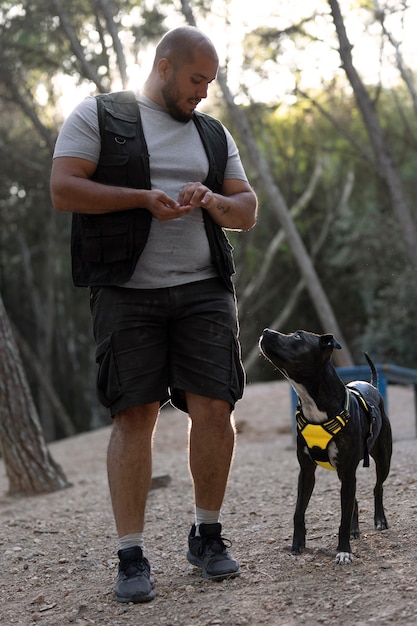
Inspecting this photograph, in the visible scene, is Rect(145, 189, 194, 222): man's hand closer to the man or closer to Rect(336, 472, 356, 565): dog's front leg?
the man

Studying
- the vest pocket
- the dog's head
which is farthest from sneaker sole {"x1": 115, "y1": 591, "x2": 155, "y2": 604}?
the vest pocket

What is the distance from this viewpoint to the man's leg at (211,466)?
395cm

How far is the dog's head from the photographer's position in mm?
4086

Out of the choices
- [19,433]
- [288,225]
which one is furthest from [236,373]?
[288,225]

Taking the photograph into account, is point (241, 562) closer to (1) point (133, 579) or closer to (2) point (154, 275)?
(1) point (133, 579)

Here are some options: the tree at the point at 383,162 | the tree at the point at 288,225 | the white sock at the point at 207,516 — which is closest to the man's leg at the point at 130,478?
the white sock at the point at 207,516

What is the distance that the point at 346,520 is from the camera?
13.2 feet

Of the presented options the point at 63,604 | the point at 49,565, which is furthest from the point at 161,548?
the point at 63,604

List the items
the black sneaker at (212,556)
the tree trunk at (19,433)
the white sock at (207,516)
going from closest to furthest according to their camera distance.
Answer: the black sneaker at (212,556) < the white sock at (207,516) < the tree trunk at (19,433)

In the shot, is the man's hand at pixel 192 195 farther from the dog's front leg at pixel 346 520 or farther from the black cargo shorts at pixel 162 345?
the dog's front leg at pixel 346 520

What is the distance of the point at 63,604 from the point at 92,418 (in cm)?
2614

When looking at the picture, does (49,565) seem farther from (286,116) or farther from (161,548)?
(286,116)

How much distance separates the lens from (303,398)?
4.17 meters

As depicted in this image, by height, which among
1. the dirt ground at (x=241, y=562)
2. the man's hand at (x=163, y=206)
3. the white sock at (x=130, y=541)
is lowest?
the dirt ground at (x=241, y=562)
